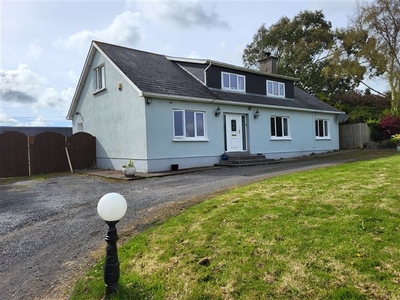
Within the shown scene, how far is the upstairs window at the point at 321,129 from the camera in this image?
66.6 feet

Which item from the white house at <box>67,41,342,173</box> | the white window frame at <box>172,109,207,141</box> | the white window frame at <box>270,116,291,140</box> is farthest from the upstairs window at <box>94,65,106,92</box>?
the white window frame at <box>270,116,291,140</box>

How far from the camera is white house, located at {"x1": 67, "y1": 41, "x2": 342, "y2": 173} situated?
12609mm

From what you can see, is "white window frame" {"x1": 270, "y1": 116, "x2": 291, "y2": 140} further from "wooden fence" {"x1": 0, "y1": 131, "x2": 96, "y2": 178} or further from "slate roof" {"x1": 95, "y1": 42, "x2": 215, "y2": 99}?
"wooden fence" {"x1": 0, "y1": 131, "x2": 96, "y2": 178}

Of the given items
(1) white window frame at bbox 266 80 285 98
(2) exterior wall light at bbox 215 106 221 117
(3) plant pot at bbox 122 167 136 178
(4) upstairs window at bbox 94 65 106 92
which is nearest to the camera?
(3) plant pot at bbox 122 167 136 178

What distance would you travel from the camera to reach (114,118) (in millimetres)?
14547

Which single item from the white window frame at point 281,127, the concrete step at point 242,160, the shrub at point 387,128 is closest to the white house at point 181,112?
the white window frame at point 281,127

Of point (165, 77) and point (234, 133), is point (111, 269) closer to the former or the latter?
point (165, 77)

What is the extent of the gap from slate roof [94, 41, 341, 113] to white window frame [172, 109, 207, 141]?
0.82 meters

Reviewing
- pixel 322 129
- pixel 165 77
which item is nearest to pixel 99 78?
pixel 165 77

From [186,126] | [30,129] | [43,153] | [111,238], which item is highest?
[30,129]

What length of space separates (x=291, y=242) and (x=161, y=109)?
9.91 m

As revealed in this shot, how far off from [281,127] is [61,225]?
1456cm

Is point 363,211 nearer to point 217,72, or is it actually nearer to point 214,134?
point 214,134

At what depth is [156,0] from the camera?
10.3 m
